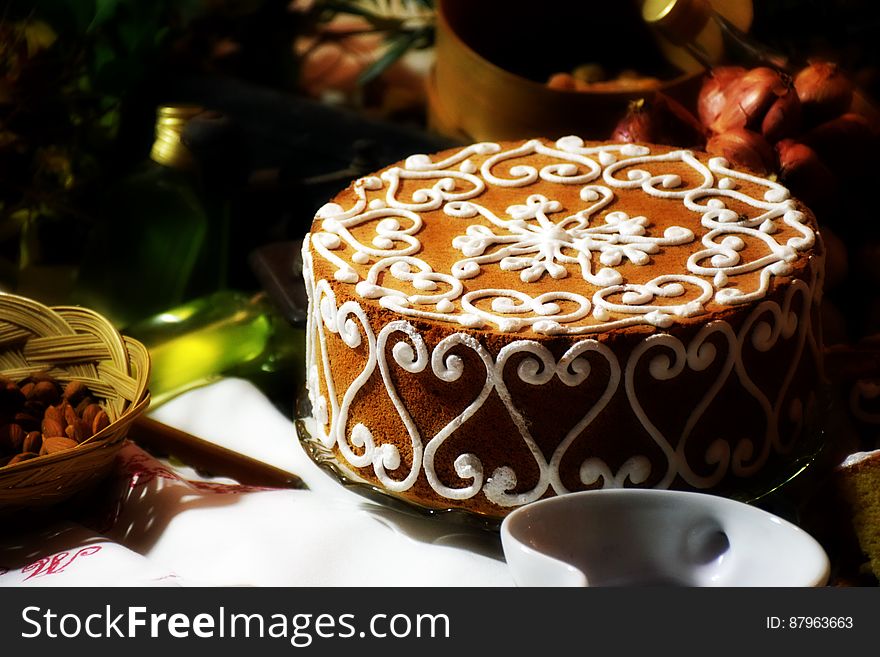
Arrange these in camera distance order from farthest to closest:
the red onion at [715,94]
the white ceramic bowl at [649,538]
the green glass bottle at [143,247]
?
the green glass bottle at [143,247] → the red onion at [715,94] → the white ceramic bowl at [649,538]

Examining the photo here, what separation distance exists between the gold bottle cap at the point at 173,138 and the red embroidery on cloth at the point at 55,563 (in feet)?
1.46

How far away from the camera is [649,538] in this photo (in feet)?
2.22

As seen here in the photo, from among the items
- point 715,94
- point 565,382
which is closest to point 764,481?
point 565,382

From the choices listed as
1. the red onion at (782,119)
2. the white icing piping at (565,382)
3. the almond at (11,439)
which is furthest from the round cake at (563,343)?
the almond at (11,439)

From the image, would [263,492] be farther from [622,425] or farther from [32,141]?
[32,141]

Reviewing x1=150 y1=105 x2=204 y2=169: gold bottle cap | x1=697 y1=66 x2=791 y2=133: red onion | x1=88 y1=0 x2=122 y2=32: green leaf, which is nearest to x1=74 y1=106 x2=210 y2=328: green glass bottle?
x1=150 y1=105 x2=204 y2=169: gold bottle cap

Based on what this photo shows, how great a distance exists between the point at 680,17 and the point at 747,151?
14 centimetres

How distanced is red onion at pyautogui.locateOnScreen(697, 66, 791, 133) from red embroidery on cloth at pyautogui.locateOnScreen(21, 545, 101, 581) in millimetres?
631

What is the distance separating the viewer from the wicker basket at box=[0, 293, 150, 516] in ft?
2.51

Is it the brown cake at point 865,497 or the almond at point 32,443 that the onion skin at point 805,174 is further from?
the almond at point 32,443

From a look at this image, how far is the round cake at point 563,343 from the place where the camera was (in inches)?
27.5

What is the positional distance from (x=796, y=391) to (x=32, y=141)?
80 cm

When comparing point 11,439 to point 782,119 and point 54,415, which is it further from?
point 782,119

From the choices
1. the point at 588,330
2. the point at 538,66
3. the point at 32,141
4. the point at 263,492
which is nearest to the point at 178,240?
the point at 32,141
